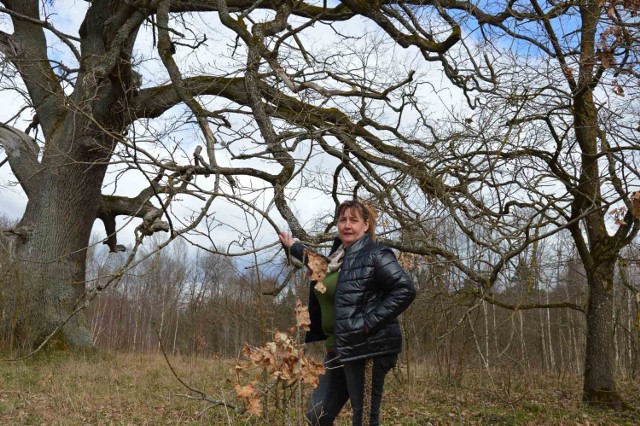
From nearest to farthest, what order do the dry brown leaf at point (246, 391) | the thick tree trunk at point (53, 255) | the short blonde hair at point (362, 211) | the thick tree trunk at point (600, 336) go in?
the dry brown leaf at point (246, 391) → the short blonde hair at point (362, 211) → the thick tree trunk at point (600, 336) → the thick tree trunk at point (53, 255)

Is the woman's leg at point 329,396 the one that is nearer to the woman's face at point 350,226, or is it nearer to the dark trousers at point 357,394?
the dark trousers at point 357,394

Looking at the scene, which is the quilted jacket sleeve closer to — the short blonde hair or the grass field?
the short blonde hair

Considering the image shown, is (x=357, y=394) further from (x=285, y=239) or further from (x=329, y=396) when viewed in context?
(x=285, y=239)

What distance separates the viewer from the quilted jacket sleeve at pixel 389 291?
121 inches

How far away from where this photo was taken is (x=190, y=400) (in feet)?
19.3

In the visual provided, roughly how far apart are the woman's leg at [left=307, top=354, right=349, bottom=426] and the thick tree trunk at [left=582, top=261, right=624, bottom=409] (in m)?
4.55

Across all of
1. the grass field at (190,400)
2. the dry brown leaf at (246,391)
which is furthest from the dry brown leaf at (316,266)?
the grass field at (190,400)

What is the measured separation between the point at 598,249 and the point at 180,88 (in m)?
5.19

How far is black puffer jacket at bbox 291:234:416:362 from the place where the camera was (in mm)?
3090

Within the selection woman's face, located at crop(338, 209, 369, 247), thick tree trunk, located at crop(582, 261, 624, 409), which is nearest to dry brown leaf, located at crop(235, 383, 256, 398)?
woman's face, located at crop(338, 209, 369, 247)

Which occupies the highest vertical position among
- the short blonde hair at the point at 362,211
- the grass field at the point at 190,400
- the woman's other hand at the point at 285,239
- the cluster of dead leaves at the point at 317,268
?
the short blonde hair at the point at 362,211

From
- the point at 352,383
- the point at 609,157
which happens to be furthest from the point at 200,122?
the point at 609,157

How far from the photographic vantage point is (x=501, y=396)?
6949 mm

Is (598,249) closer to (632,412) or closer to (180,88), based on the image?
(632,412)
